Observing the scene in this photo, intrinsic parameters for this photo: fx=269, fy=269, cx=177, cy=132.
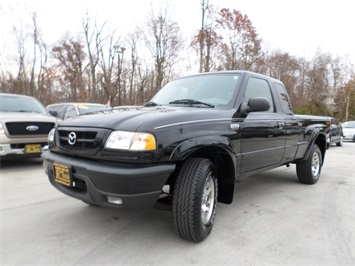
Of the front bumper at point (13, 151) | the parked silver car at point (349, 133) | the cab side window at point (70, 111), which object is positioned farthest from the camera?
the parked silver car at point (349, 133)

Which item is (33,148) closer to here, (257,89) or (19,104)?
(19,104)

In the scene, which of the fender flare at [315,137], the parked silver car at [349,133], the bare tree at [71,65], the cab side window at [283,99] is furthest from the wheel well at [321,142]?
the bare tree at [71,65]

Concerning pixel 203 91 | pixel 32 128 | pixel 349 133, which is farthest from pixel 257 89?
pixel 349 133

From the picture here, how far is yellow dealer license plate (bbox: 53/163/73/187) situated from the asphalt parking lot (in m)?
0.60

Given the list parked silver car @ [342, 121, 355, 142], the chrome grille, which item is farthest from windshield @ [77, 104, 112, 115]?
parked silver car @ [342, 121, 355, 142]

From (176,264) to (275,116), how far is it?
8.45ft

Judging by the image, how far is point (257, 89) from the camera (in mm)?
3717

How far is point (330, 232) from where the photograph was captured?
2926mm

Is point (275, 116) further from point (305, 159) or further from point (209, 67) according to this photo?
point (209, 67)

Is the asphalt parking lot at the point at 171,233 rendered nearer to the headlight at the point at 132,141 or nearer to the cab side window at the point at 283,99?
the headlight at the point at 132,141

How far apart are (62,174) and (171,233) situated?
49.2 inches

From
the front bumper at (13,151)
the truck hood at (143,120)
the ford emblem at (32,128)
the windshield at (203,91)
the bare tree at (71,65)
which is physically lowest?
the front bumper at (13,151)

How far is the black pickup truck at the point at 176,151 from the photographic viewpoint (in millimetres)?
2191

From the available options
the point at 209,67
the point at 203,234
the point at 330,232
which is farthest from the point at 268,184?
the point at 209,67
